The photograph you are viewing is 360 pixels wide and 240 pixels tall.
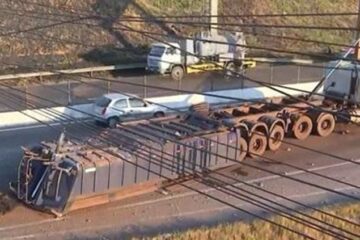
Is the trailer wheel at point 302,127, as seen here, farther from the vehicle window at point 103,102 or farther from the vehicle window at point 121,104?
the vehicle window at point 103,102

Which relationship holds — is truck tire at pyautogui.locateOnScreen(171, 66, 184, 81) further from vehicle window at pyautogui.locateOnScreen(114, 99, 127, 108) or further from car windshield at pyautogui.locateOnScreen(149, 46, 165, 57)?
vehicle window at pyautogui.locateOnScreen(114, 99, 127, 108)

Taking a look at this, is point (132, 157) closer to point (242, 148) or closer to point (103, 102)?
point (242, 148)

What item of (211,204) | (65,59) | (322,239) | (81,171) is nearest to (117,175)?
(81,171)

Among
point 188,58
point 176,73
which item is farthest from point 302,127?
point 188,58

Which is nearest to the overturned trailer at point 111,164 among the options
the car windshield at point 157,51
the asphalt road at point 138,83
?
the asphalt road at point 138,83

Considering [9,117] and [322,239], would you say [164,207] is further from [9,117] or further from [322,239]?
[9,117]

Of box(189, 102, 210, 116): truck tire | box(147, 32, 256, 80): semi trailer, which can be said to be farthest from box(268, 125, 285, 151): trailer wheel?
box(147, 32, 256, 80): semi trailer
